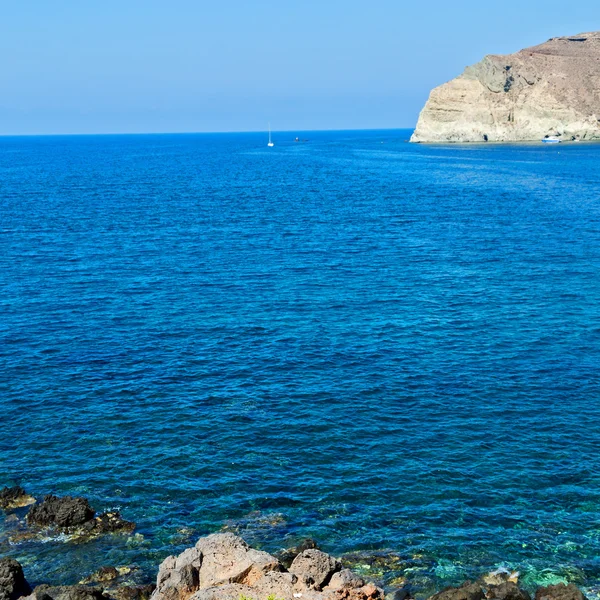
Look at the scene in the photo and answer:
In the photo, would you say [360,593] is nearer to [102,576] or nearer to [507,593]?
[507,593]

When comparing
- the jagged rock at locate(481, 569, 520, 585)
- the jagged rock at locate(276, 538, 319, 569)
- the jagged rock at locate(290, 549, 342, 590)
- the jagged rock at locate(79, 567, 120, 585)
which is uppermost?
the jagged rock at locate(290, 549, 342, 590)

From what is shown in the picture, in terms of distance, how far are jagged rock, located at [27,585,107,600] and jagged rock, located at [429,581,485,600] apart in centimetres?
1369

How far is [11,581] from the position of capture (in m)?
30.9

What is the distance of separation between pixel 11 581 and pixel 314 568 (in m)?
12.5

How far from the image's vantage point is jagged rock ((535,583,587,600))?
99.8 ft

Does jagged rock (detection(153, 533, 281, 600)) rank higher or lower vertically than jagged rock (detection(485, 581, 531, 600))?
higher

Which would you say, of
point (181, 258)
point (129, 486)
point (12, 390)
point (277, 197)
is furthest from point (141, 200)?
point (129, 486)

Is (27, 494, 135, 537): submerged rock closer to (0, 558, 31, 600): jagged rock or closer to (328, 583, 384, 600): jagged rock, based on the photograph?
(0, 558, 31, 600): jagged rock

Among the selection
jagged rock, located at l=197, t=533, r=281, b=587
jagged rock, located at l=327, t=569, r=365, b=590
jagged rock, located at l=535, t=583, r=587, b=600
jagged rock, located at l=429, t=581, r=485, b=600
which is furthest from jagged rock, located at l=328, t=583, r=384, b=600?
jagged rock, located at l=535, t=583, r=587, b=600

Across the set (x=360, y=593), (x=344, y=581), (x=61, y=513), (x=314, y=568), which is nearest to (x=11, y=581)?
(x=61, y=513)

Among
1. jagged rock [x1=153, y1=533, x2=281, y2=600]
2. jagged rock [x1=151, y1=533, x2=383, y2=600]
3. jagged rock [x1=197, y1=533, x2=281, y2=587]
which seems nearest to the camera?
jagged rock [x1=151, y1=533, x2=383, y2=600]

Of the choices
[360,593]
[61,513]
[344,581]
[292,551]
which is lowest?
[292,551]

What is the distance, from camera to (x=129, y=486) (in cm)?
4053

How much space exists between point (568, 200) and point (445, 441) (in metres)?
104
